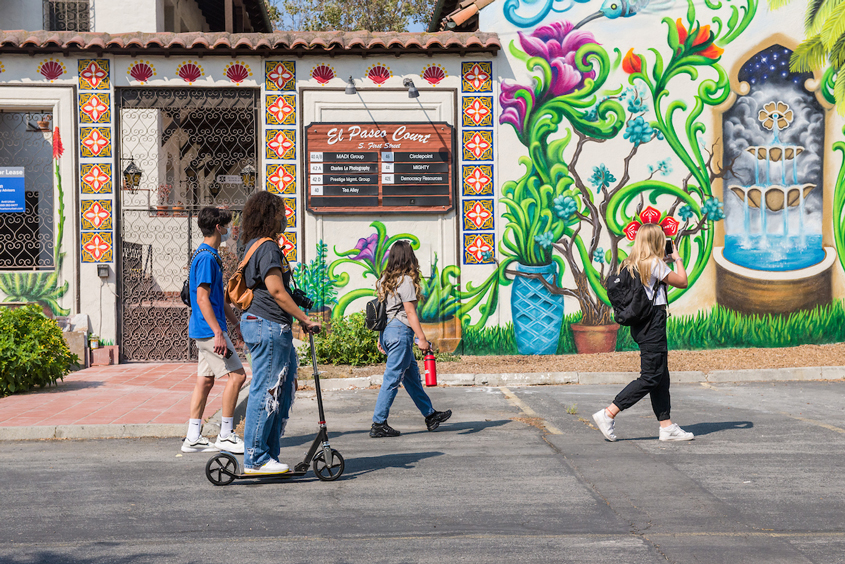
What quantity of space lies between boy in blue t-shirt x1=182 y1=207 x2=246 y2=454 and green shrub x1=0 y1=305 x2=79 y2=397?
3447 millimetres

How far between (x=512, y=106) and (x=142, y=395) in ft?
22.6

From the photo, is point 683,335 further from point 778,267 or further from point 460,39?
point 460,39

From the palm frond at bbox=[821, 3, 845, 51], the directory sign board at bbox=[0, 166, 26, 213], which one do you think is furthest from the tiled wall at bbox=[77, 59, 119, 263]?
the palm frond at bbox=[821, 3, 845, 51]

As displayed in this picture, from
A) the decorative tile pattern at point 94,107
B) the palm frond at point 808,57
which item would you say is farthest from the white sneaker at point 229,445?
the palm frond at point 808,57

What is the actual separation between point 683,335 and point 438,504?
8755mm

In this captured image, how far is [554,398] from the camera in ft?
30.4

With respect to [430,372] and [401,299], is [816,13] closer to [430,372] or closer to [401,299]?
[401,299]

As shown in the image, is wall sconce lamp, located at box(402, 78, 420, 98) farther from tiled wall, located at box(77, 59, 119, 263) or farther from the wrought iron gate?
tiled wall, located at box(77, 59, 119, 263)

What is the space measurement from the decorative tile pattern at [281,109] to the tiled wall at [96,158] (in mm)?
2324

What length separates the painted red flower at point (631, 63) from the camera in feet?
41.3

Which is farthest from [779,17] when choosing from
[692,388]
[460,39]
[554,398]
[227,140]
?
[227,140]

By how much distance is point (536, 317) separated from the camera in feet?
41.5

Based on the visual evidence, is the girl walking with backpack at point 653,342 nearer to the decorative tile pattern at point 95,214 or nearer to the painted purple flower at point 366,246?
the painted purple flower at point 366,246

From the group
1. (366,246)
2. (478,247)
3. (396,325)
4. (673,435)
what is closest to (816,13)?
(478,247)
